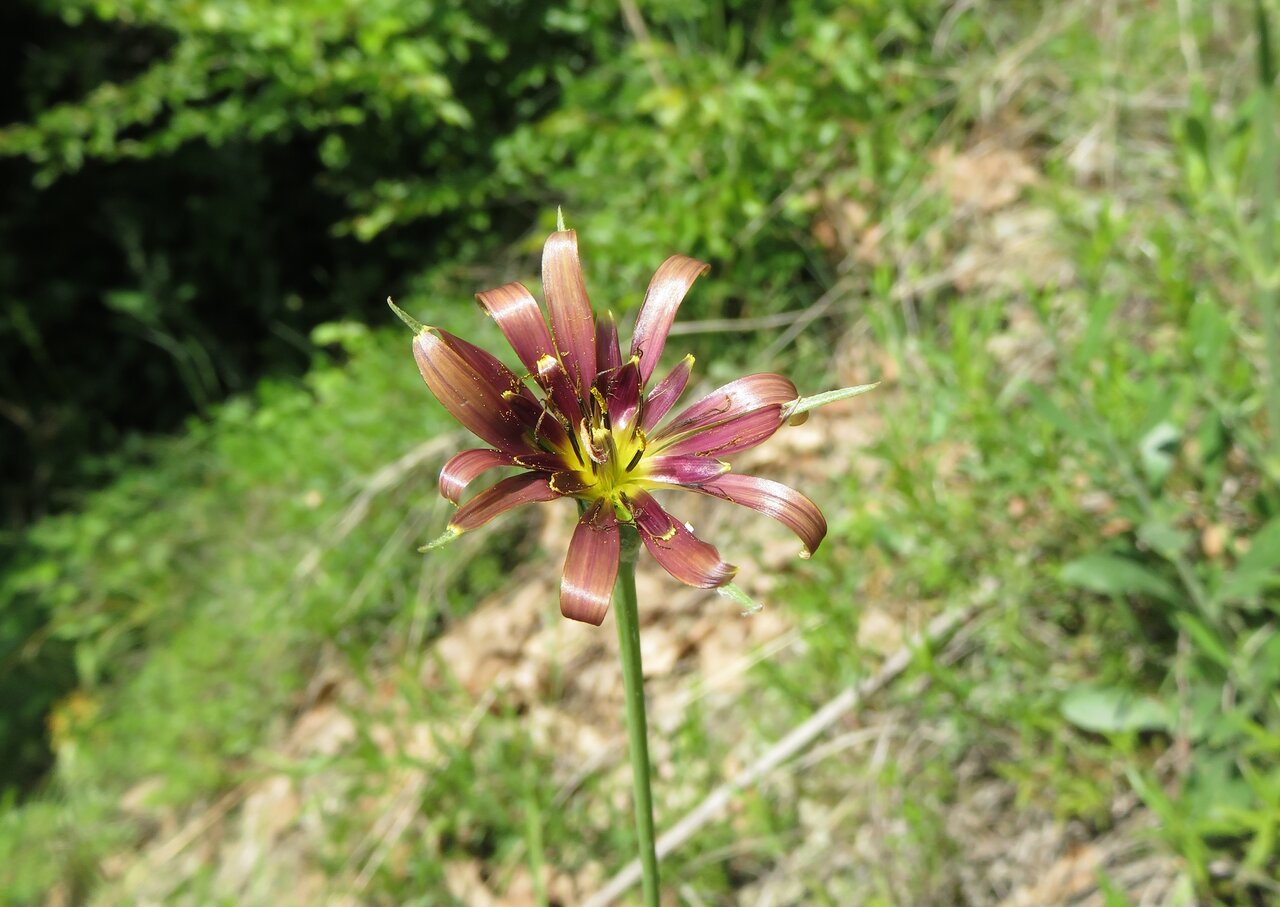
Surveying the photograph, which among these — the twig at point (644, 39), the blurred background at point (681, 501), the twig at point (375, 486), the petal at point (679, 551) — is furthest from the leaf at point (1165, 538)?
the twig at point (644, 39)

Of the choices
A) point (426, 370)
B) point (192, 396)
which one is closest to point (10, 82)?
point (192, 396)

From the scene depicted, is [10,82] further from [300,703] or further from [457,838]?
[457,838]

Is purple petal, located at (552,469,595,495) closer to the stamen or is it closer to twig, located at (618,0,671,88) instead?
the stamen

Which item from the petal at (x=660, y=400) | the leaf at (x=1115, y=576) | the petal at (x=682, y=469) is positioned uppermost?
the petal at (x=660, y=400)

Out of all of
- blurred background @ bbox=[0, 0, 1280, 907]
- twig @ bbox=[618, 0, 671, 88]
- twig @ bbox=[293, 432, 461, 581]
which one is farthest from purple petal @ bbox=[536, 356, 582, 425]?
twig @ bbox=[618, 0, 671, 88]

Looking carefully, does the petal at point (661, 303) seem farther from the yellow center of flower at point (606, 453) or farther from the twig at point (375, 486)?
the twig at point (375, 486)

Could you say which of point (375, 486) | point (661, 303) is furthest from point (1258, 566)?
point (375, 486)
